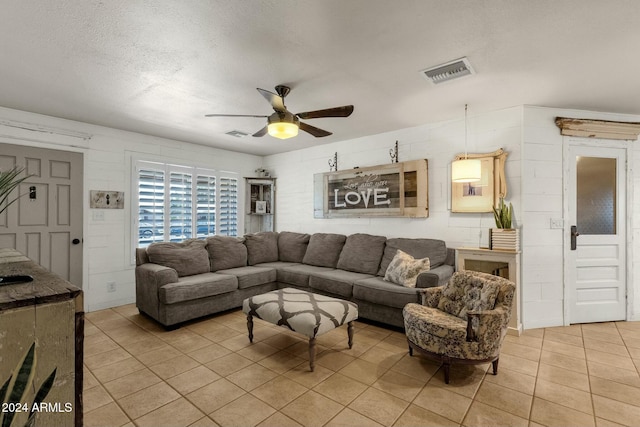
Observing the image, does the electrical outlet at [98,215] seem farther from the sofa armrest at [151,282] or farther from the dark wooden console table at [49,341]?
the dark wooden console table at [49,341]

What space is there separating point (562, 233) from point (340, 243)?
2.76m

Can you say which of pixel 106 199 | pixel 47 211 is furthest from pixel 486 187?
pixel 47 211

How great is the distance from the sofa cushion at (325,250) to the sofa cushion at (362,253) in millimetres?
132

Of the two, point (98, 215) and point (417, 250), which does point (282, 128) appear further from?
point (98, 215)

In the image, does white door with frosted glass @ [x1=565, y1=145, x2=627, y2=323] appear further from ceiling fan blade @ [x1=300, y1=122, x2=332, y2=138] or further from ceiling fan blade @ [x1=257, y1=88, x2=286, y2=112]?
ceiling fan blade @ [x1=257, y1=88, x2=286, y2=112]

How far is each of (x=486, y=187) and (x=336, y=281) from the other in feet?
6.96

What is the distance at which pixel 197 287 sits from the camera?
352 centimetres

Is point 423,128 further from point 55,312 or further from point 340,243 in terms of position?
point 55,312

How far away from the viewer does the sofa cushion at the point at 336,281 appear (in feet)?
12.2

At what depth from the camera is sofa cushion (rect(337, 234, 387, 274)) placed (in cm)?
414

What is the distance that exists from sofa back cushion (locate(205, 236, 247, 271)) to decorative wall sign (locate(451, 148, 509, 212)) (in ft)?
10.3

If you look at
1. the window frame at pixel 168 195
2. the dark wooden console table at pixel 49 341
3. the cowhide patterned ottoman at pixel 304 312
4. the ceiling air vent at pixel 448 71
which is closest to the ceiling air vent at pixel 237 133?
the window frame at pixel 168 195

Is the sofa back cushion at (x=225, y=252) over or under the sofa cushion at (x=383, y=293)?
over

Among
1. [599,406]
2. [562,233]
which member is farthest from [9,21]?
[562,233]
